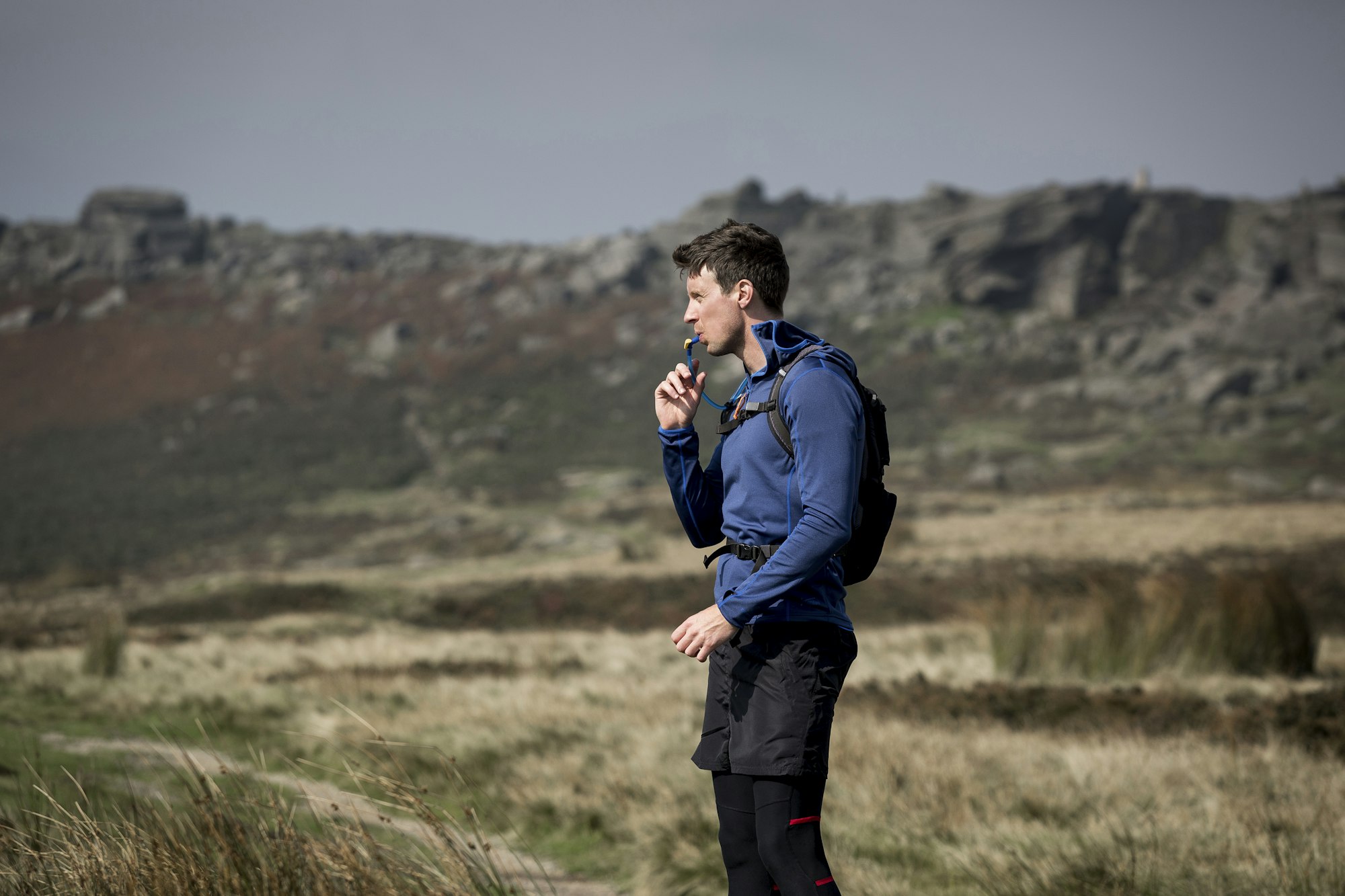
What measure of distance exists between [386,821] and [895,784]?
3.07 m

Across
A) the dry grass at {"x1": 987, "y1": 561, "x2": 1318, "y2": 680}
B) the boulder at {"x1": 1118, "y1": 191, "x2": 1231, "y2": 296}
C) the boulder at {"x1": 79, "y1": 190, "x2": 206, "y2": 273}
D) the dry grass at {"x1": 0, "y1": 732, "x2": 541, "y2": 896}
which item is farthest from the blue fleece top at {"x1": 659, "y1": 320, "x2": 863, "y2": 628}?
the boulder at {"x1": 79, "y1": 190, "x2": 206, "y2": 273}

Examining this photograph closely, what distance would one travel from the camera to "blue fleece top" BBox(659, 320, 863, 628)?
2.22m

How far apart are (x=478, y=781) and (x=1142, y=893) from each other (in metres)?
3.83

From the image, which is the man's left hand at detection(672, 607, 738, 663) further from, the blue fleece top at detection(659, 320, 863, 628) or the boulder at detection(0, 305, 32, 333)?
the boulder at detection(0, 305, 32, 333)

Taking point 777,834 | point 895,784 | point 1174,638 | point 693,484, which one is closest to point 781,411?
point 693,484

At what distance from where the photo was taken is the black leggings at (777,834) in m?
2.29

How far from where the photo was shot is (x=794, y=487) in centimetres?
234

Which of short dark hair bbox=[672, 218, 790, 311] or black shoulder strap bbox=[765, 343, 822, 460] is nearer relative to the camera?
black shoulder strap bbox=[765, 343, 822, 460]

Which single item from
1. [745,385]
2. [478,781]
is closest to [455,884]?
[745,385]

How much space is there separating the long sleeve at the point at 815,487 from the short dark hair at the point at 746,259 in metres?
0.32

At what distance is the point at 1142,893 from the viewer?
3.44 m

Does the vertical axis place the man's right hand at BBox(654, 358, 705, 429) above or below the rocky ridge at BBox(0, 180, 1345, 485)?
below

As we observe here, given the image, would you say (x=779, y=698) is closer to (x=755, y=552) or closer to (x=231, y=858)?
(x=755, y=552)

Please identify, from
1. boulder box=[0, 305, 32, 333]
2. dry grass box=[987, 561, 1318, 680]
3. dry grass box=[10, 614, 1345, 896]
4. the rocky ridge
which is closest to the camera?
dry grass box=[10, 614, 1345, 896]
